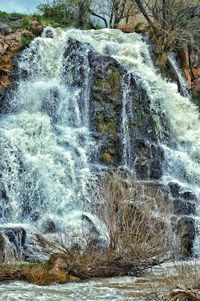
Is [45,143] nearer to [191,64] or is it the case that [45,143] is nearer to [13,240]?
[13,240]

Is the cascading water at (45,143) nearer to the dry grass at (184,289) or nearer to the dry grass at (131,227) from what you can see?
the dry grass at (131,227)

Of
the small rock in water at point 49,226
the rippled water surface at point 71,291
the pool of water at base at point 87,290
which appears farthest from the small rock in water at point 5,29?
the rippled water surface at point 71,291

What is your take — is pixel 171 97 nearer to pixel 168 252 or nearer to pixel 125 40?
pixel 125 40

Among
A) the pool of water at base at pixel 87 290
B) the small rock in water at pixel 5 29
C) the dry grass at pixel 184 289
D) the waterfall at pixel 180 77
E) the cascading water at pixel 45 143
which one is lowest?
the pool of water at base at pixel 87 290

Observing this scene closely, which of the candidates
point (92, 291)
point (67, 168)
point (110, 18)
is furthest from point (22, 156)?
point (110, 18)

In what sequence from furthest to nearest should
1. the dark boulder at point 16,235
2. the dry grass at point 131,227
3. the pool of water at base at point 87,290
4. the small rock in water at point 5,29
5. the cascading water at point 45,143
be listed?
1. the small rock in water at point 5,29
2. the cascading water at point 45,143
3. the dark boulder at point 16,235
4. the dry grass at point 131,227
5. the pool of water at base at point 87,290

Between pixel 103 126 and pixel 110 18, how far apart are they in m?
17.1

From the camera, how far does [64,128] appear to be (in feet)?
77.7

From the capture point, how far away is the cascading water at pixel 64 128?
20.0 m

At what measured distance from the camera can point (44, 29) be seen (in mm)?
28828

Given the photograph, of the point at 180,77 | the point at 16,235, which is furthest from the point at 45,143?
the point at 180,77

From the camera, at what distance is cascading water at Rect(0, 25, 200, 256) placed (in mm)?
20016

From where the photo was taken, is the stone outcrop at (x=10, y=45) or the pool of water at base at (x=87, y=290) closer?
the pool of water at base at (x=87, y=290)

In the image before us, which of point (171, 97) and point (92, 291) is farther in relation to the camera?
point (171, 97)
